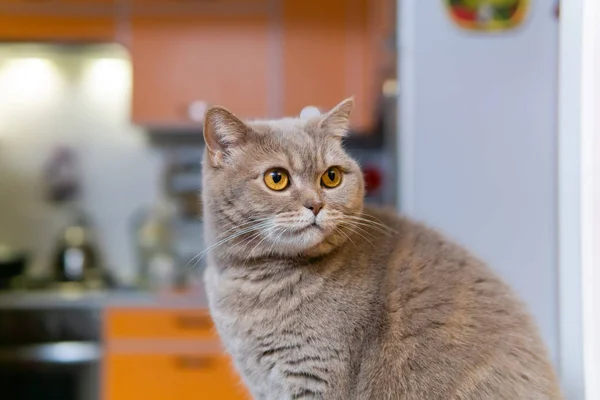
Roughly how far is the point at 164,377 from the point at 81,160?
44.7 inches

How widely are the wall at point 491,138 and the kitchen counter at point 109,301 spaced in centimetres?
110

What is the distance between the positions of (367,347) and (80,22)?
86.4 inches

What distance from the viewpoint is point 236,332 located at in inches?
34.0

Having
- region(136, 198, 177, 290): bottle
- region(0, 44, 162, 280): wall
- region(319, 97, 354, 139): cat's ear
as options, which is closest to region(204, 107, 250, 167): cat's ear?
region(319, 97, 354, 139): cat's ear

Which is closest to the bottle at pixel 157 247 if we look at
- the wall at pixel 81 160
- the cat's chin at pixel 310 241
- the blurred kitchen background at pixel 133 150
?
the blurred kitchen background at pixel 133 150

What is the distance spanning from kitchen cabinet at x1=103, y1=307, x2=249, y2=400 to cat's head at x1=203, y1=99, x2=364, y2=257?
139 cm

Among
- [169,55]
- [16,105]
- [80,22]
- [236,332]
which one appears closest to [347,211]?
[236,332]

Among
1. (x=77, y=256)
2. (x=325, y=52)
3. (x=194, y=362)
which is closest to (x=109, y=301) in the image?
(x=194, y=362)

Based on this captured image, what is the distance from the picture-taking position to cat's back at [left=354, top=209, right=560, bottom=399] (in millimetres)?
763

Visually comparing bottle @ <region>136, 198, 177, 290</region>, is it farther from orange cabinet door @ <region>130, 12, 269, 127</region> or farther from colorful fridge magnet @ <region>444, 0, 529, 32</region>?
colorful fridge magnet @ <region>444, 0, 529, 32</region>

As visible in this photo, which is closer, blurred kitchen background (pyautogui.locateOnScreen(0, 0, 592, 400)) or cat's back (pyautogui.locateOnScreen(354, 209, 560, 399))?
cat's back (pyautogui.locateOnScreen(354, 209, 560, 399))

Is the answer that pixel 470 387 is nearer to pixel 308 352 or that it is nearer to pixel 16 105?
pixel 308 352

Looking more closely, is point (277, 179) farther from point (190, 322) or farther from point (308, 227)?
point (190, 322)

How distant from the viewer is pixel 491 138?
1.39 m
